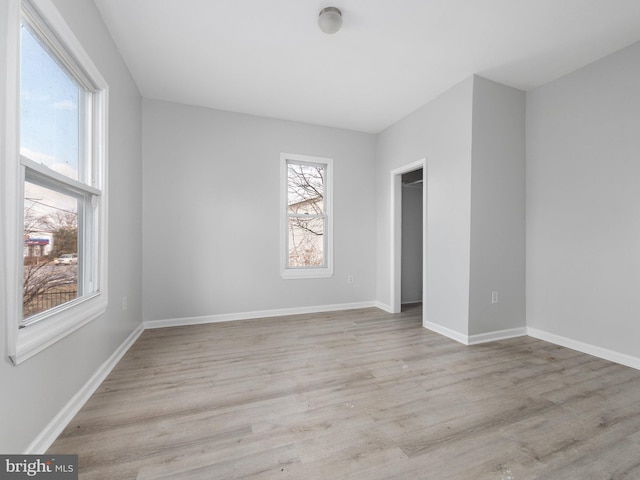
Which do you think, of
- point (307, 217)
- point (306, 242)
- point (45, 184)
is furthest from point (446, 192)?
point (45, 184)

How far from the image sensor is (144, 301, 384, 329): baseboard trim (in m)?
3.45

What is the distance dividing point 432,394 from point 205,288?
2807 millimetres

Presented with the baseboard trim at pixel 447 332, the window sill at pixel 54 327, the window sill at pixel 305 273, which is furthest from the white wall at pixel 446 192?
the window sill at pixel 54 327

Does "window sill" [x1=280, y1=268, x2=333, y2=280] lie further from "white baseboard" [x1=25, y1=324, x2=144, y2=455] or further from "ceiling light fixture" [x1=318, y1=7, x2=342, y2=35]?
"ceiling light fixture" [x1=318, y1=7, x2=342, y2=35]

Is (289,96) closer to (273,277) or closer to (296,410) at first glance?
(273,277)

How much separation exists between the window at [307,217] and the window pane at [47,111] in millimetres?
2395

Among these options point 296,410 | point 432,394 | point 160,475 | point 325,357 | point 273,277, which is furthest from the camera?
point 273,277

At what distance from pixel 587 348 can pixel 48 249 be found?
4266 mm

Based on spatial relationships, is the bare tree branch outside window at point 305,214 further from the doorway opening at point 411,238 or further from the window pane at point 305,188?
the doorway opening at point 411,238

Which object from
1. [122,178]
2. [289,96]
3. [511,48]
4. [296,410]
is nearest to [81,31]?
[122,178]

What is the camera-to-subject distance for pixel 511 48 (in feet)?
8.05

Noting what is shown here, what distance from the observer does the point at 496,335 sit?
3012 mm

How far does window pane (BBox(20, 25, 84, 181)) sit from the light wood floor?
5.01 feet

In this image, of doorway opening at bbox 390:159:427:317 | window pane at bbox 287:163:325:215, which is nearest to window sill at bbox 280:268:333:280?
window pane at bbox 287:163:325:215
